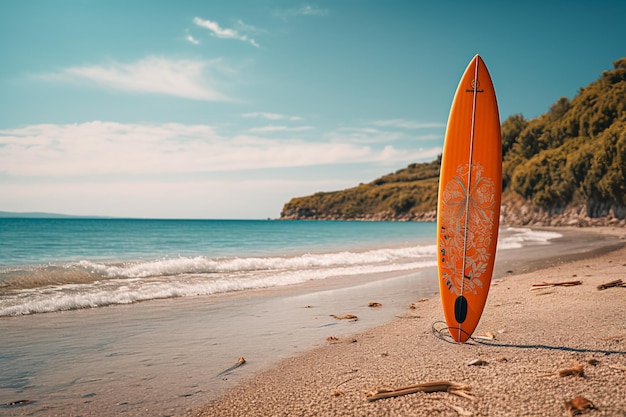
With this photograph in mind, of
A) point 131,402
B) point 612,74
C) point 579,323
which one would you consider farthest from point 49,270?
point 612,74

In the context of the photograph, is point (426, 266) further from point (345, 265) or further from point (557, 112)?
point (557, 112)

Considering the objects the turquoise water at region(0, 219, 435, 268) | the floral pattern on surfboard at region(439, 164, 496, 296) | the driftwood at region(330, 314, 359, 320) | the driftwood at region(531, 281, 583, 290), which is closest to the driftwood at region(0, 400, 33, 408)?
the driftwood at region(330, 314, 359, 320)

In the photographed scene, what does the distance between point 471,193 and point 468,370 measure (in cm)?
244

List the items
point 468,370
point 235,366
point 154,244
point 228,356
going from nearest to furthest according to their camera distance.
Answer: point 468,370, point 235,366, point 228,356, point 154,244

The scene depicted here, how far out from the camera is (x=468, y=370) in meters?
4.10

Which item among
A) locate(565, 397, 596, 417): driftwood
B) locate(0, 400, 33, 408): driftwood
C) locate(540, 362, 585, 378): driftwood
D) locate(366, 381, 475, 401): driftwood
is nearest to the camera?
locate(565, 397, 596, 417): driftwood

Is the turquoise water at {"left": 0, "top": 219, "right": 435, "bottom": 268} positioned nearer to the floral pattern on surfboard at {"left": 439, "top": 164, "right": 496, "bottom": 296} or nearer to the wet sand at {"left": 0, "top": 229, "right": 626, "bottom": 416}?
the wet sand at {"left": 0, "top": 229, "right": 626, "bottom": 416}

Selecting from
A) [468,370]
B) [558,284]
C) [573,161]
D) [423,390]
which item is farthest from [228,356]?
[573,161]

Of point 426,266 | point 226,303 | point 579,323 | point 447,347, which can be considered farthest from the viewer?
point 426,266

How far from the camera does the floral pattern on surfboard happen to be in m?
5.67

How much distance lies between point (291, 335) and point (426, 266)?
428 inches

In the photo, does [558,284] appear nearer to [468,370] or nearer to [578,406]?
[468,370]

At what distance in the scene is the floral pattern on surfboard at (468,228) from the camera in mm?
5668

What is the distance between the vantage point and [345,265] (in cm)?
1698
